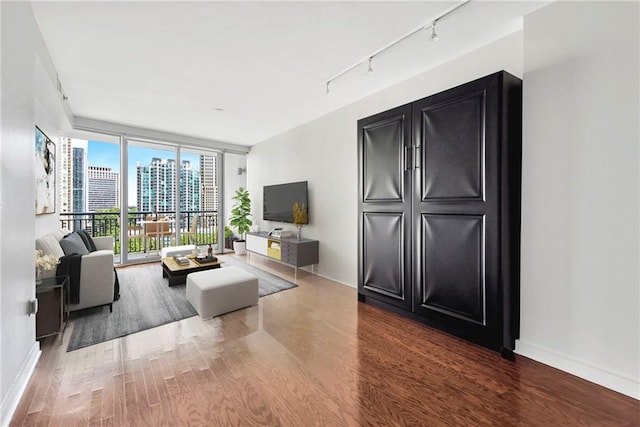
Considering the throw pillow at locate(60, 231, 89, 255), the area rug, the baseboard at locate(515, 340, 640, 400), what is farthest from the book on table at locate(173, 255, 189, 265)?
the baseboard at locate(515, 340, 640, 400)

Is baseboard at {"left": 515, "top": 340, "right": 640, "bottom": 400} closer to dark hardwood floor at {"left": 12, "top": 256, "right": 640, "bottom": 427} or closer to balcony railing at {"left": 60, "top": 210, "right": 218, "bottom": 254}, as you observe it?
dark hardwood floor at {"left": 12, "top": 256, "right": 640, "bottom": 427}

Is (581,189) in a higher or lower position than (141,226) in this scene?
higher

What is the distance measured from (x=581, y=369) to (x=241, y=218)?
5698 millimetres

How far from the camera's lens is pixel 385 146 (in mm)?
2850

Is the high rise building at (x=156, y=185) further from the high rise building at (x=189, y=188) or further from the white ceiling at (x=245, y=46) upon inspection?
the white ceiling at (x=245, y=46)

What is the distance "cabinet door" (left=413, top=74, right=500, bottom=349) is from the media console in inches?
79.6

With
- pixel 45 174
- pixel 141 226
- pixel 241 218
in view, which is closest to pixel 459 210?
pixel 45 174

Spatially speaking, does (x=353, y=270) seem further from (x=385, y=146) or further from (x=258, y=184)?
(x=258, y=184)

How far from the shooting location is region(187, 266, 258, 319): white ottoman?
2.73 metres

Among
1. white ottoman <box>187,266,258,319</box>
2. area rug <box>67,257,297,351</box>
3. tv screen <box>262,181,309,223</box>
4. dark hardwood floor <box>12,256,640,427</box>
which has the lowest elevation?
dark hardwood floor <box>12,256,640,427</box>

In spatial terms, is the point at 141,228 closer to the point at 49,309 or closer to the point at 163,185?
the point at 163,185

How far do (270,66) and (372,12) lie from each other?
121 cm

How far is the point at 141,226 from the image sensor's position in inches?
220

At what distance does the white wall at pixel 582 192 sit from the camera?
165 centimetres
